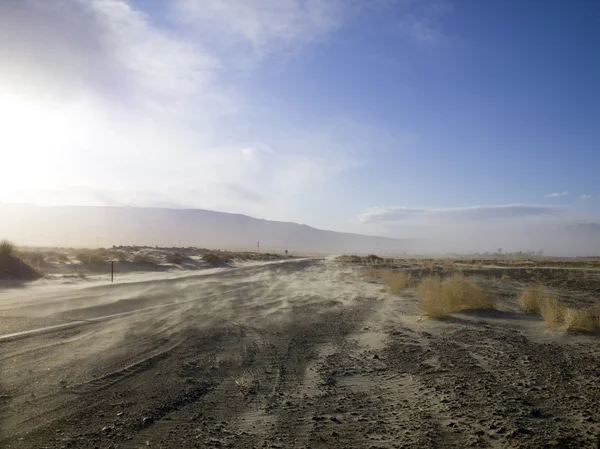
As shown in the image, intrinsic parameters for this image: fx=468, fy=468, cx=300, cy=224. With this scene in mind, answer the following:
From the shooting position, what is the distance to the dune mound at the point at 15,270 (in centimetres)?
2661

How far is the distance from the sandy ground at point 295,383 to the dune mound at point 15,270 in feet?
50.6

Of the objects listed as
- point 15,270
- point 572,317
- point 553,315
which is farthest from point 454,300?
point 15,270

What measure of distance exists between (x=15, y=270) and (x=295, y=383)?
2600cm

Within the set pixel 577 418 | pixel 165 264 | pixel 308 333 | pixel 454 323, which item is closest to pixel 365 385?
pixel 577 418

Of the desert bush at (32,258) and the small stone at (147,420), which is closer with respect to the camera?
the small stone at (147,420)

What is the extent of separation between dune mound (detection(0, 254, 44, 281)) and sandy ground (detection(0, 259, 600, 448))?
15.4m

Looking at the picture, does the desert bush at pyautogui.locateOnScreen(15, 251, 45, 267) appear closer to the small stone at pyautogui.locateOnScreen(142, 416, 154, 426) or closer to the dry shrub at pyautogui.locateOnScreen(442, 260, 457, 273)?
the dry shrub at pyautogui.locateOnScreen(442, 260, 457, 273)

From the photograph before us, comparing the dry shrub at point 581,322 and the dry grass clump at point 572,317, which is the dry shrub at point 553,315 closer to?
the dry grass clump at point 572,317

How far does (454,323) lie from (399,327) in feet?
5.08

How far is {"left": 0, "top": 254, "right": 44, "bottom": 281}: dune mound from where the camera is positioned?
87.3 ft

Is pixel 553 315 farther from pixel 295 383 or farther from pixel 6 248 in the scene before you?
pixel 6 248

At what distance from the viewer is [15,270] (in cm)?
2738

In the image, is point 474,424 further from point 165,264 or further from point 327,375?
point 165,264

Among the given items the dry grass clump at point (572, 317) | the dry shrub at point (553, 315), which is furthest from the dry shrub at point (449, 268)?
the dry grass clump at point (572, 317)
